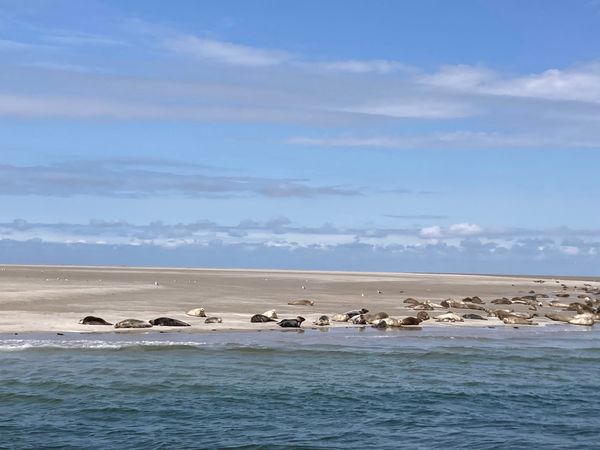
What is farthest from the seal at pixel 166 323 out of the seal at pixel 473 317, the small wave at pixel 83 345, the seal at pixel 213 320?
the seal at pixel 473 317

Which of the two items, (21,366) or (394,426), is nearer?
(394,426)

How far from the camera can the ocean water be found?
1247 centimetres

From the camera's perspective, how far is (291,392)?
1594 cm

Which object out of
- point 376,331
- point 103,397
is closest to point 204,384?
point 103,397

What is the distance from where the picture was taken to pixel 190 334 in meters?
24.7

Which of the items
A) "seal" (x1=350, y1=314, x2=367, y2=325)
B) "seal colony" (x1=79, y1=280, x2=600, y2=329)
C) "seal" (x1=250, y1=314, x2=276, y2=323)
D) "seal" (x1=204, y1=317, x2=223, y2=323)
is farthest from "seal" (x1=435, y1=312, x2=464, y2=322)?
"seal" (x1=204, y1=317, x2=223, y2=323)

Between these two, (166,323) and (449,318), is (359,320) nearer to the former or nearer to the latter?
(449,318)

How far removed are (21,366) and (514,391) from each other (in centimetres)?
1197

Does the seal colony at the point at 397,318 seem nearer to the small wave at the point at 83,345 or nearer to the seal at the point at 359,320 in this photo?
the seal at the point at 359,320

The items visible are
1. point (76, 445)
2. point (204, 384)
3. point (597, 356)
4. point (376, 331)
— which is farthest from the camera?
point (376, 331)

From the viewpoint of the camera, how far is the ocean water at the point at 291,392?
40.9ft

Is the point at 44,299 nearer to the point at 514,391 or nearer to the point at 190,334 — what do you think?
the point at 190,334

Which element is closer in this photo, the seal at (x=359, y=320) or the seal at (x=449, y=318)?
the seal at (x=359, y=320)

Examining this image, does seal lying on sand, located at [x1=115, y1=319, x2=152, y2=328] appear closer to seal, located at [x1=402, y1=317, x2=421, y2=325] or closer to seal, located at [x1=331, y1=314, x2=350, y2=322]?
seal, located at [x1=331, y1=314, x2=350, y2=322]
